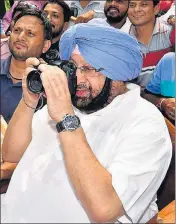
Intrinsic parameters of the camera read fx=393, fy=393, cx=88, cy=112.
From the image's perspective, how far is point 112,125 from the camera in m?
0.69

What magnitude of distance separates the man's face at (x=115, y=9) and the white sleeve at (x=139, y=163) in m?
0.38

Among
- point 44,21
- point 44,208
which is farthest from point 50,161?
point 44,21

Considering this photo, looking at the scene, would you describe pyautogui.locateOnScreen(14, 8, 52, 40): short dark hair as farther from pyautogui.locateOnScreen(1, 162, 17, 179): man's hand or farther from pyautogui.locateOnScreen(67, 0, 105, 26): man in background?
pyautogui.locateOnScreen(1, 162, 17, 179): man's hand

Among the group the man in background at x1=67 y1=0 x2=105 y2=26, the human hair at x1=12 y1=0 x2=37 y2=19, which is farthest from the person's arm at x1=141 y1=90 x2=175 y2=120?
the human hair at x1=12 y1=0 x2=37 y2=19

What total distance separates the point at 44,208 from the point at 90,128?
0.18 meters

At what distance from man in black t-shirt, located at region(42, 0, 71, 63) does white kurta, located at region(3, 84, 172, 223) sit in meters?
0.16

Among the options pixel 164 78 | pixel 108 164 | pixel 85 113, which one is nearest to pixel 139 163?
pixel 108 164

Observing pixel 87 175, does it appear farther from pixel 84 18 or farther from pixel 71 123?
pixel 84 18

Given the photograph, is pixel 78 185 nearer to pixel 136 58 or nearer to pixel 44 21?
pixel 136 58

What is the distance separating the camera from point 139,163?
61 centimetres

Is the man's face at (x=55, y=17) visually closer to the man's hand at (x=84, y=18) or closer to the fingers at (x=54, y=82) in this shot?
the man's hand at (x=84, y=18)

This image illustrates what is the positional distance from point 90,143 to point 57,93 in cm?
17

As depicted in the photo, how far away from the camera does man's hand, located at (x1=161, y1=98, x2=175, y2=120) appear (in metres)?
0.83

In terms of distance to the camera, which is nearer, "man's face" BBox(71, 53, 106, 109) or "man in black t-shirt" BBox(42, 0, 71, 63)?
"man's face" BBox(71, 53, 106, 109)
